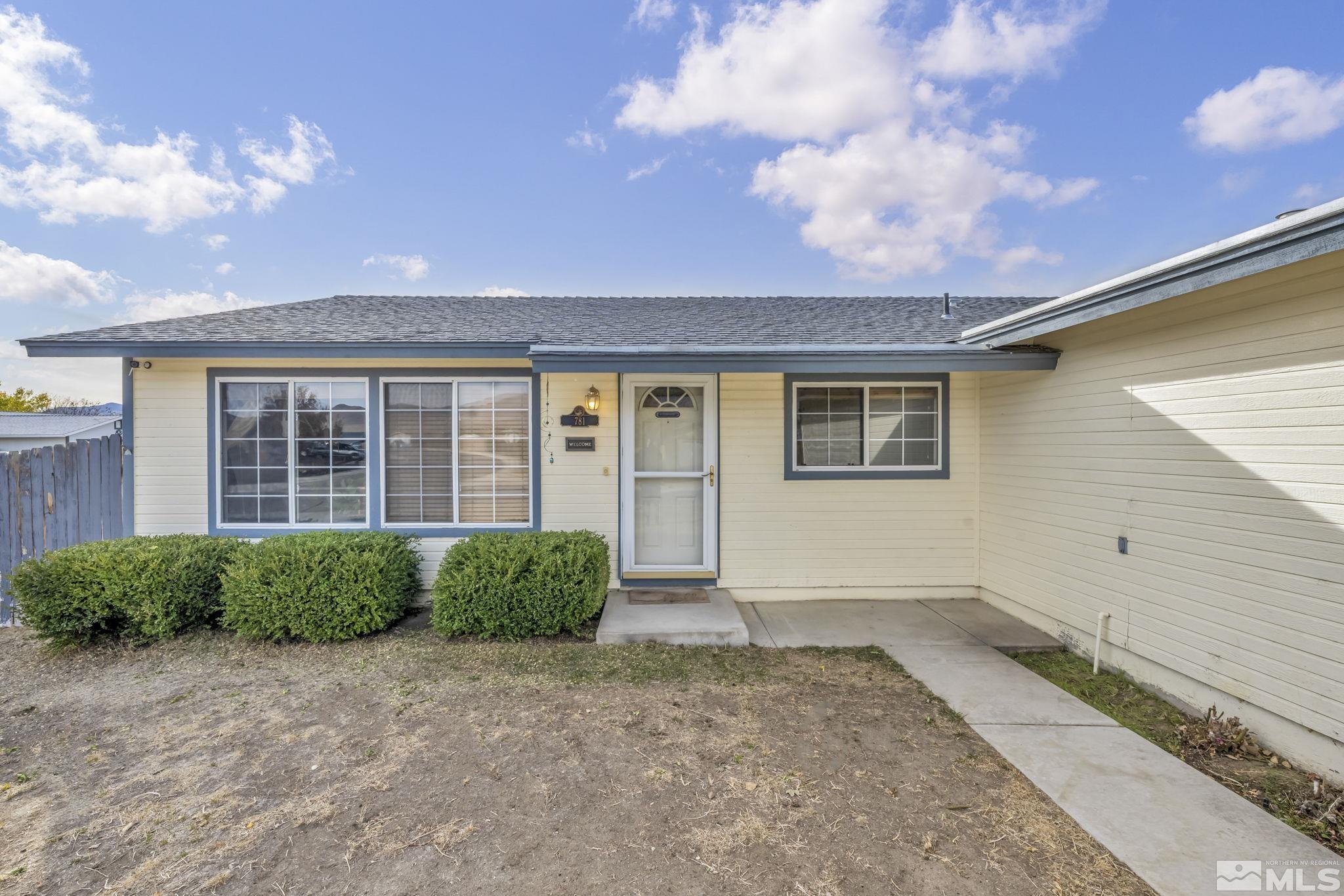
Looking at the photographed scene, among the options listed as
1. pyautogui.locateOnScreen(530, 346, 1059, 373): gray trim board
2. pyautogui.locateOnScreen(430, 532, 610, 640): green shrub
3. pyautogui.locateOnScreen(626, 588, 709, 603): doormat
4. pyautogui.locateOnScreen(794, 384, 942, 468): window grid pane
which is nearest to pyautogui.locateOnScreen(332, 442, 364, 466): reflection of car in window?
pyautogui.locateOnScreen(430, 532, 610, 640): green shrub

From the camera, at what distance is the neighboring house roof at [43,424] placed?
12453mm

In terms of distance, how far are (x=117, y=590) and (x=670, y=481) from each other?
4795 millimetres

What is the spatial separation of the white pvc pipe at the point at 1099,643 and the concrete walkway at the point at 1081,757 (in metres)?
0.42

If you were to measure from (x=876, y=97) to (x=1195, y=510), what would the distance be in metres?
7.22

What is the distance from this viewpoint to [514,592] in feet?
14.3

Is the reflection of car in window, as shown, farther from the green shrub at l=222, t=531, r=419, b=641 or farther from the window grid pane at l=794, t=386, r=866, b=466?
the window grid pane at l=794, t=386, r=866, b=466

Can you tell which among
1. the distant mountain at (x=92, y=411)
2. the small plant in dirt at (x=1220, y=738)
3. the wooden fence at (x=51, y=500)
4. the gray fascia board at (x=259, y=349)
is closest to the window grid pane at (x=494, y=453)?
the gray fascia board at (x=259, y=349)

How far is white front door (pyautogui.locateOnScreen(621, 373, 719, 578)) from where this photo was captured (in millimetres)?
5504

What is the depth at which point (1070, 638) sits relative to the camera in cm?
435

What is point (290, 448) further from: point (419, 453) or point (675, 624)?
point (675, 624)

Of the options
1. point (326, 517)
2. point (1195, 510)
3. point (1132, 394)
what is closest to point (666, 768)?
point (1195, 510)

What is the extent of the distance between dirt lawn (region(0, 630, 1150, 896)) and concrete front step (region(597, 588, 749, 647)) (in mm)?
310

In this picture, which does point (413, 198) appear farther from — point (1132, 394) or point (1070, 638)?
point (1070, 638)

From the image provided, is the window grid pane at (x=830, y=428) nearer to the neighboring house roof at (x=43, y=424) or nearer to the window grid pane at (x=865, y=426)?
the window grid pane at (x=865, y=426)
